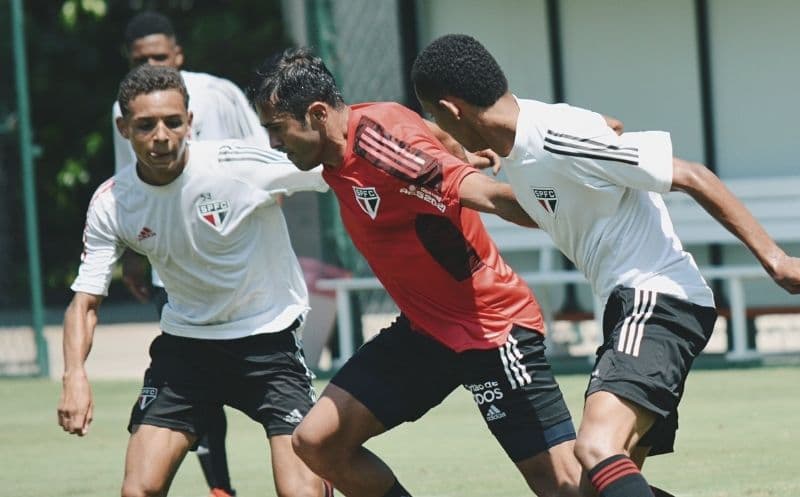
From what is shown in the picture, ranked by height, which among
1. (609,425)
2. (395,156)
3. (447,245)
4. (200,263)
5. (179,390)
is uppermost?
(395,156)

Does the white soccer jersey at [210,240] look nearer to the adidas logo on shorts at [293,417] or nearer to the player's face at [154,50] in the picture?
the adidas logo on shorts at [293,417]

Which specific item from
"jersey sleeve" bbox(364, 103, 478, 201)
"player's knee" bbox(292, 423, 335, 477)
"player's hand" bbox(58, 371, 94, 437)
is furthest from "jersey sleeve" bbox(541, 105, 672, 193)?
"player's hand" bbox(58, 371, 94, 437)

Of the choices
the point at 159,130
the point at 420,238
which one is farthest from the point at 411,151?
the point at 159,130

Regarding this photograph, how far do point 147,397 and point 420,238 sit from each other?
1.31m

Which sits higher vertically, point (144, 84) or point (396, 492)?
point (144, 84)

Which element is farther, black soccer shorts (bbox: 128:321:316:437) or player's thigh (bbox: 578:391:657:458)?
black soccer shorts (bbox: 128:321:316:437)

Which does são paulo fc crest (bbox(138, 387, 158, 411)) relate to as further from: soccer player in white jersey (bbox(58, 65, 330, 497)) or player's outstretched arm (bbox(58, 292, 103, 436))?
player's outstretched arm (bbox(58, 292, 103, 436))

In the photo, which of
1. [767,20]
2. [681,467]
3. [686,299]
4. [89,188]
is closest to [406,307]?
[686,299]

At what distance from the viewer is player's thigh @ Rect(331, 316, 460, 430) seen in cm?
567

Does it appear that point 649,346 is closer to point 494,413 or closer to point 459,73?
point 494,413

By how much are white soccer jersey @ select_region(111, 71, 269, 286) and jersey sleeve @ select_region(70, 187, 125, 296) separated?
1945mm

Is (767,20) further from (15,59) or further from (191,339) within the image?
(191,339)

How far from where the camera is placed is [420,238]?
543 cm

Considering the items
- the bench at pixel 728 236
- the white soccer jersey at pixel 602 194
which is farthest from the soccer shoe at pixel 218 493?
the bench at pixel 728 236
